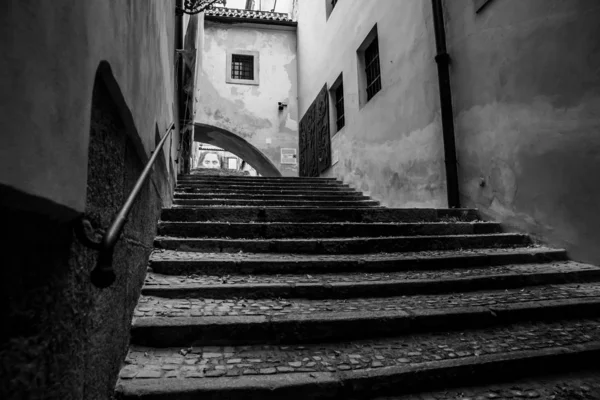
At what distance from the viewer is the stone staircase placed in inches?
64.7

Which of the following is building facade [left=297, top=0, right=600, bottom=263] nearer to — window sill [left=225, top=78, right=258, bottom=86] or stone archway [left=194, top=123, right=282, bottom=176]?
stone archway [left=194, top=123, right=282, bottom=176]

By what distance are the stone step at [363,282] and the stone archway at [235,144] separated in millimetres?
9162

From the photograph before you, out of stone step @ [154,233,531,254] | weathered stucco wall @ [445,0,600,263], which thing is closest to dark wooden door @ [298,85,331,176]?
weathered stucco wall @ [445,0,600,263]

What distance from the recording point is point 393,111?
19.0 ft

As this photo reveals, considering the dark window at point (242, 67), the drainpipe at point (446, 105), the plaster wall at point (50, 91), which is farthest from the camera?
the dark window at point (242, 67)

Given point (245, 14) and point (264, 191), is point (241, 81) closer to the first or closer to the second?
point (245, 14)

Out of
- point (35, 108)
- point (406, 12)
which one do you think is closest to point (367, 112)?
point (406, 12)

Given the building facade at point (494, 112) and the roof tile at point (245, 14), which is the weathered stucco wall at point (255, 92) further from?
the building facade at point (494, 112)

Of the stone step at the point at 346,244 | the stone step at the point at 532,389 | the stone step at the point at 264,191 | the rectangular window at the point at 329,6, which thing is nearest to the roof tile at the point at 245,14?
the rectangular window at the point at 329,6

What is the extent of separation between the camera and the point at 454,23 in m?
4.54

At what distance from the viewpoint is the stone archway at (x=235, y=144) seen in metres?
11.6

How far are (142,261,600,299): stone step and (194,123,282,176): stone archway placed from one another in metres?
9.16

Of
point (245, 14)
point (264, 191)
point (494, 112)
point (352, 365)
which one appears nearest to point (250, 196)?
point (264, 191)

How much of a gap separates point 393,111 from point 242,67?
811 cm
